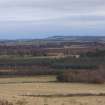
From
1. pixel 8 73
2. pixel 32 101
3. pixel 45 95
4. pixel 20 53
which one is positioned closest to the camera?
pixel 32 101

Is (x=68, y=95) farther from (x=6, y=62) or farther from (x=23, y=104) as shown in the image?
(x=6, y=62)

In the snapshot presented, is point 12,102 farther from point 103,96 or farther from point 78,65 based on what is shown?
point 78,65

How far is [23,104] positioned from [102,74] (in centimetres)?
2852

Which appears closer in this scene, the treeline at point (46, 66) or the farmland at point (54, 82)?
the farmland at point (54, 82)

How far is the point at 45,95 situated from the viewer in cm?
3225

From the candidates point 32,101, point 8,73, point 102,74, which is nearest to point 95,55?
point 8,73

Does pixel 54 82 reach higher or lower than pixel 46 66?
higher

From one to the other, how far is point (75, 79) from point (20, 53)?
50566mm

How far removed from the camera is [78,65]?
72562 millimetres

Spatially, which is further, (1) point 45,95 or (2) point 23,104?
(1) point 45,95

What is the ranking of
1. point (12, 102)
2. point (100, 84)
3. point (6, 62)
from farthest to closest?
point (6, 62), point (100, 84), point (12, 102)

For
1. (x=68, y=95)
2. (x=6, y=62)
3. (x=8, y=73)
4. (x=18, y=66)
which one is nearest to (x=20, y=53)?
(x=6, y=62)

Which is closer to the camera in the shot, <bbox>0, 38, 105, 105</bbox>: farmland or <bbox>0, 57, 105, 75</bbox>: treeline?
<bbox>0, 38, 105, 105</bbox>: farmland

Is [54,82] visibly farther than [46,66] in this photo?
No
